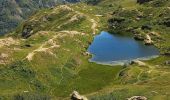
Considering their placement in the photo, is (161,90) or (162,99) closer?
(162,99)

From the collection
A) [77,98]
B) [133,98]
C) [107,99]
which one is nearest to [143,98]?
[133,98]

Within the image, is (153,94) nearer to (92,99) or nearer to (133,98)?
(133,98)

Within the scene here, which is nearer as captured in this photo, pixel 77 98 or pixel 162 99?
pixel 162 99

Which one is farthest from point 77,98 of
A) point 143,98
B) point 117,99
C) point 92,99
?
point 143,98

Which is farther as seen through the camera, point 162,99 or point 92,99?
point 92,99

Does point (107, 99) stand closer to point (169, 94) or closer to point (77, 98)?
point (77, 98)

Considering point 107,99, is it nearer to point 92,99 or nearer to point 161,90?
point 92,99

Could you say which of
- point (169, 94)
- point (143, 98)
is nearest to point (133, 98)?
point (143, 98)
